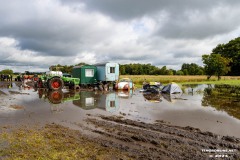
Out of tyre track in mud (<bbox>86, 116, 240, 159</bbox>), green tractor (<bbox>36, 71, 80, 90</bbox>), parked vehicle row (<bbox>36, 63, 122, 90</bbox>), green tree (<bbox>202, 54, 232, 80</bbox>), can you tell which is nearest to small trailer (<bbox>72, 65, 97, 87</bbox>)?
parked vehicle row (<bbox>36, 63, 122, 90</bbox>)

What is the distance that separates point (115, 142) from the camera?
6.60 meters

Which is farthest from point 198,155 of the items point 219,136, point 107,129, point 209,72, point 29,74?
point 209,72

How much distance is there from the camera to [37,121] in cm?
940

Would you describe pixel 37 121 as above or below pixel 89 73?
below

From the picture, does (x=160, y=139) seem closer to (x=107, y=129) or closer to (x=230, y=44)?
(x=107, y=129)

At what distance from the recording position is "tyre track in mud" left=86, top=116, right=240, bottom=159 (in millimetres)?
5750

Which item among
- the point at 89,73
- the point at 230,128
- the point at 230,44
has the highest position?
the point at 230,44

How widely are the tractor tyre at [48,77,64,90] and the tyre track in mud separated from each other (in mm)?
15915

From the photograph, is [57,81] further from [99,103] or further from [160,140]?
[160,140]

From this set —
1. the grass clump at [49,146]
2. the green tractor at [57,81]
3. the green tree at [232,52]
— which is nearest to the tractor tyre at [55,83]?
the green tractor at [57,81]

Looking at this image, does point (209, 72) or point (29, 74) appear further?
point (209, 72)

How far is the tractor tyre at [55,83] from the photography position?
23609 mm

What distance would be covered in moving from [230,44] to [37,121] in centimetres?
8271

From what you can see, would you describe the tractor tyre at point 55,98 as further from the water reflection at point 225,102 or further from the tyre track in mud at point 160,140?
the water reflection at point 225,102
